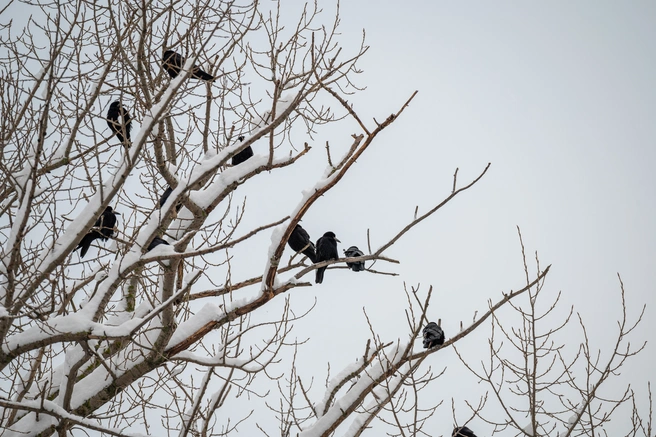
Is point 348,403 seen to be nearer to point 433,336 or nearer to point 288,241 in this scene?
point 433,336

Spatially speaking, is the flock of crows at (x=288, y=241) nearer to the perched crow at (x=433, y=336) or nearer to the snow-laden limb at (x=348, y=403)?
the perched crow at (x=433, y=336)

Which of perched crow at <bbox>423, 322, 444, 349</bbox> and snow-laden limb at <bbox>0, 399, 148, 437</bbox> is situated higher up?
perched crow at <bbox>423, 322, 444, 349</bbox>

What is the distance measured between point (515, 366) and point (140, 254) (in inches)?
111

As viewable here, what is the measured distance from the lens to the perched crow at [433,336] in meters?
5.64

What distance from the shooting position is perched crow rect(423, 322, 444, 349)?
18.5ft

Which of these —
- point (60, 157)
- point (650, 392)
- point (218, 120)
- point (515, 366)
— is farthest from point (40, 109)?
point (650, 392)

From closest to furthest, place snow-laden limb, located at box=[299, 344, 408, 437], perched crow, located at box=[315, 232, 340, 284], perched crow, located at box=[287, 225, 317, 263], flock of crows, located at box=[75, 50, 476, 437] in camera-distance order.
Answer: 1. snow-laden limb, located at box=[299, 344, 408, 437]
2. flock of crows, located at box=[75, 50, 476, 437]
3. perched crow, located at box=[287, 225, 317, 263]
4. perched crow, located at box=[315, 232, 340, 284]

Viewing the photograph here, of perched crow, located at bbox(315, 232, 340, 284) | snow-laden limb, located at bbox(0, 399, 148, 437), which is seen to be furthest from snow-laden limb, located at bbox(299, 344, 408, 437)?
perched crow, located at bbox(315, 232, 340, 284)

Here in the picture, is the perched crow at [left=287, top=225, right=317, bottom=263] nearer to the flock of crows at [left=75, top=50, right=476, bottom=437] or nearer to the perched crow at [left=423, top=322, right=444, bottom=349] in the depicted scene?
the flock of crows at [left=75, top=50, right=476, bottom=437]

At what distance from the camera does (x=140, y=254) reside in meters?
3.56

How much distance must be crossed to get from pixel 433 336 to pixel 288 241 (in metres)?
2.17

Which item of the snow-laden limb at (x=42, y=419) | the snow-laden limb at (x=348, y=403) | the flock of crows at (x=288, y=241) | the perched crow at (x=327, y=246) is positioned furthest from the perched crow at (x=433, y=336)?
the snow-laden limb at (x=42, y=419)

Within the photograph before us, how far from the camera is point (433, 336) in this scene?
5688 millimetres

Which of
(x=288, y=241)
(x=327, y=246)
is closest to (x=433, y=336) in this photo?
(x=288, y=241)
